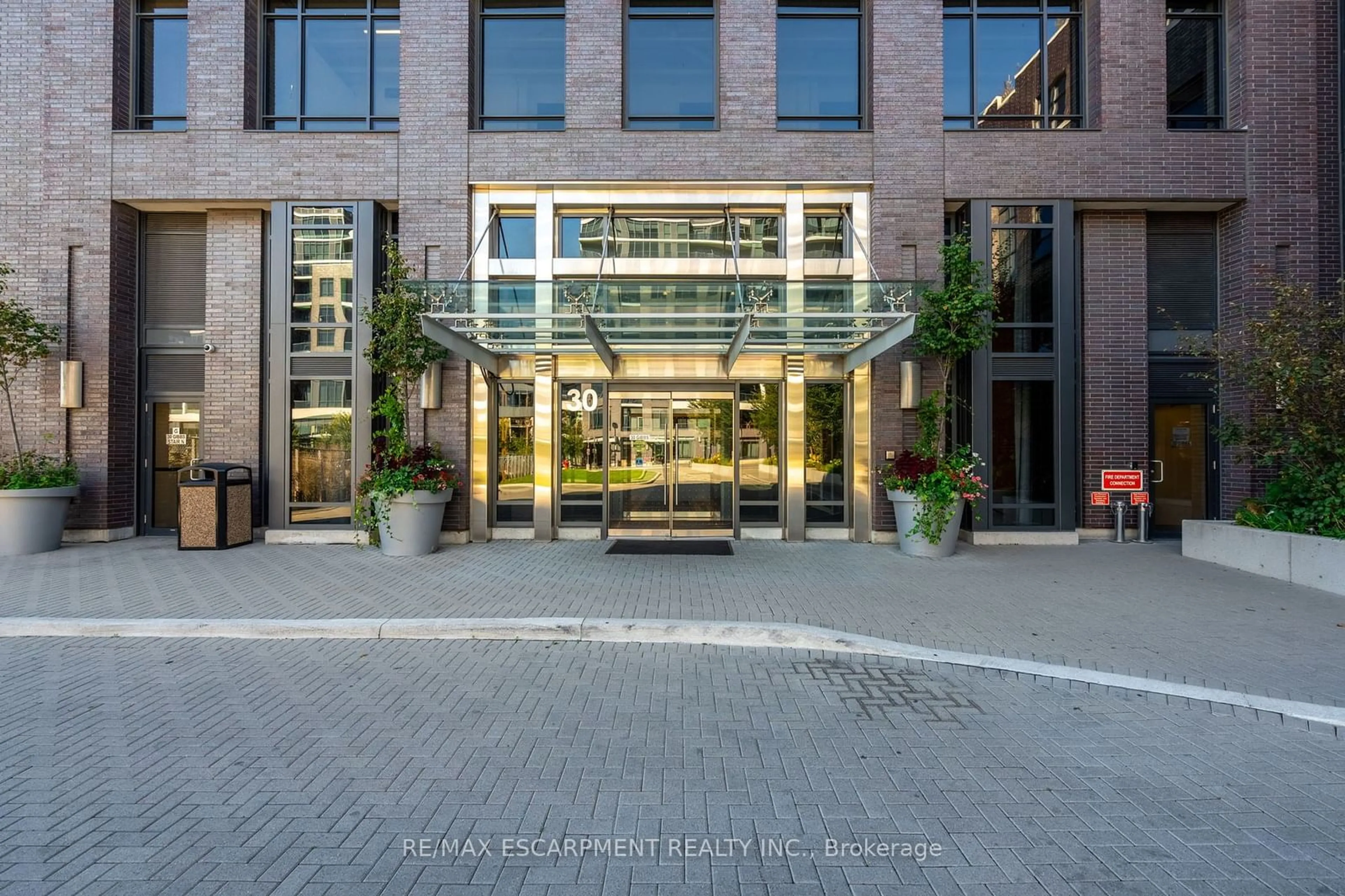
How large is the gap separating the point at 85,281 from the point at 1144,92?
19703 millimetres

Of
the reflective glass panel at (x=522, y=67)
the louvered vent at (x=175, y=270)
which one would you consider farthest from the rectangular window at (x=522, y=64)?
the louvered vent at (x=175, y=270)

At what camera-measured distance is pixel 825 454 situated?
12016mm

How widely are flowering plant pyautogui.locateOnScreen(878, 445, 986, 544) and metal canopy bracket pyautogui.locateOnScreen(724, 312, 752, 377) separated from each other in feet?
10.7

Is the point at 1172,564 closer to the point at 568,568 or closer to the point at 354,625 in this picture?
the point at 568,568

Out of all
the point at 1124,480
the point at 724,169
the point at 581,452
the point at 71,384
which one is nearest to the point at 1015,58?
the point at 724,169

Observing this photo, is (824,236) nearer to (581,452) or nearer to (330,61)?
(581,452)

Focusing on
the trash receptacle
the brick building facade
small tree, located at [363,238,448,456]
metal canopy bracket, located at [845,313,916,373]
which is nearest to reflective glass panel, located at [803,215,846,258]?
the brick building facade

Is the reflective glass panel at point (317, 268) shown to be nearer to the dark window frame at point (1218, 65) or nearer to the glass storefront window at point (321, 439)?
the glass storefront window at point (321, 439)

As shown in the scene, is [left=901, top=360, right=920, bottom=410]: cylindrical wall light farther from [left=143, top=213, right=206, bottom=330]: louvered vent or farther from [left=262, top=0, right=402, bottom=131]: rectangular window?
[left=143, top=213, right=206, bottom=330]: louvered vent

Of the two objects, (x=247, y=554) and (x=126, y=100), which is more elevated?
(x=126, y=100)

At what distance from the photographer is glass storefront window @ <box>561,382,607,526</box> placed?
12219mm

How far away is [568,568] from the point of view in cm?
929

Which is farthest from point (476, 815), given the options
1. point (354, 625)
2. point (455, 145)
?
point (455, 145)

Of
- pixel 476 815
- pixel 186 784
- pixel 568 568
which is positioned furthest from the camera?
pixel 568 568
